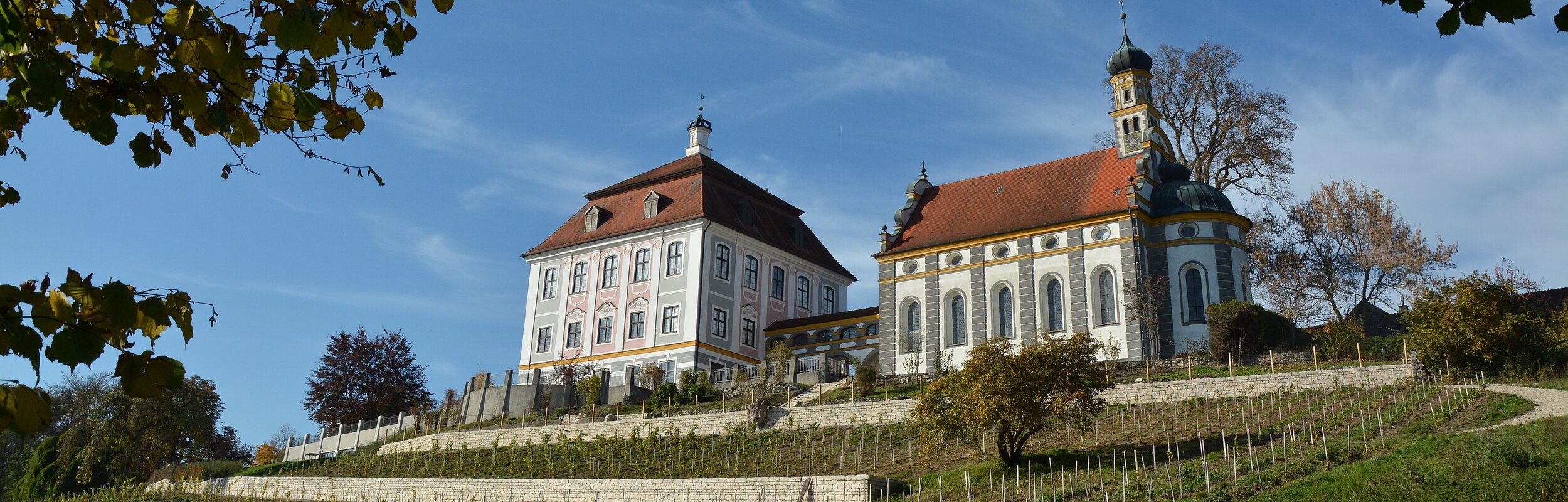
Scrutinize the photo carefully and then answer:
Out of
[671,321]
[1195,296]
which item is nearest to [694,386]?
[671,321]

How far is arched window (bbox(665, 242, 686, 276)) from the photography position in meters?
50.4

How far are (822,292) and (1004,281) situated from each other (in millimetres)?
14478

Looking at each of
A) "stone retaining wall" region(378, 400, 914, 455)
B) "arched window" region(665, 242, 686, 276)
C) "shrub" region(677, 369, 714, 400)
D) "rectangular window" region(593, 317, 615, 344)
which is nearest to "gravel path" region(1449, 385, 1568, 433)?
"stone retaining wall" region(378, 400, 914, 455)

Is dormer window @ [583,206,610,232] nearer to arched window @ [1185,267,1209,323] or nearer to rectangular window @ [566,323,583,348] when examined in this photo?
rectangular window @ [566,323,583,348]

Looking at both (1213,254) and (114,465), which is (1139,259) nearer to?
(1213,254)

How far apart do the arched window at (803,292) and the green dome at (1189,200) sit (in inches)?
690

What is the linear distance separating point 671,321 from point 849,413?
16664mm

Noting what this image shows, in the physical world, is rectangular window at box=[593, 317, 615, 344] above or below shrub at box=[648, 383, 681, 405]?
above

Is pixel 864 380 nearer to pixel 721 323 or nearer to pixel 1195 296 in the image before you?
pixel 1195 296

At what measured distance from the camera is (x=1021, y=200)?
45438mm

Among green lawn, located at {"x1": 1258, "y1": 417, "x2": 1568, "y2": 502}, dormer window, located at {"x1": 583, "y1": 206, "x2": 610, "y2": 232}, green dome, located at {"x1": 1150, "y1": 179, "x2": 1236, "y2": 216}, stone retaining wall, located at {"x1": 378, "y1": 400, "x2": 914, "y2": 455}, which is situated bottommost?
green lawn, located at {"x1": 1258, "y1": 417, "x2": 1568, "y2": 502}

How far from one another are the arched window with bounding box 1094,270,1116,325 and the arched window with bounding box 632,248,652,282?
62.6ft

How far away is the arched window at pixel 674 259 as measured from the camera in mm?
50438

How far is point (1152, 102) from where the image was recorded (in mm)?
47688
